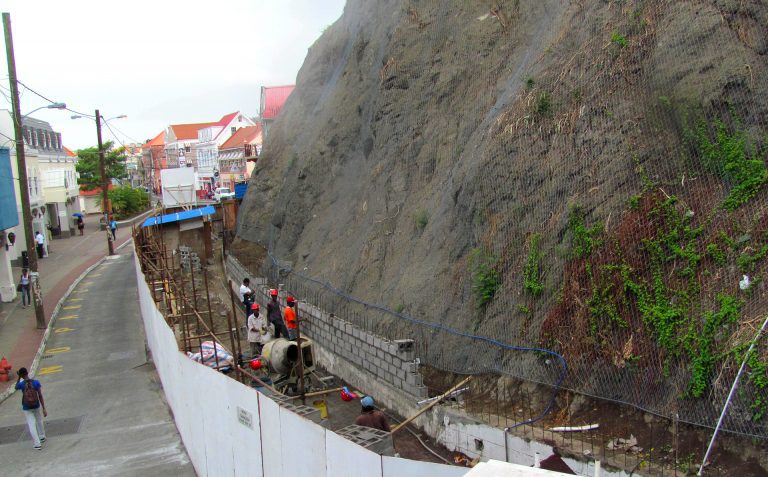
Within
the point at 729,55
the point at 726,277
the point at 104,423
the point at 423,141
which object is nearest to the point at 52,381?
the point at 104,423

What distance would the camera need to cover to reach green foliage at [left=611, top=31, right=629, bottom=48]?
38.8 feet

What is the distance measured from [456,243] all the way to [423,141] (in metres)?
5.05

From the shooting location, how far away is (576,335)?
30.2 feet

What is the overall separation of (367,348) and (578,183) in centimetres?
488

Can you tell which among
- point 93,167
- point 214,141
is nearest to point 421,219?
point 93,167

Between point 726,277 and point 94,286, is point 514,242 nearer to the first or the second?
point 726,277

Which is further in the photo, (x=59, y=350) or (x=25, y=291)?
(x=25, y=291)

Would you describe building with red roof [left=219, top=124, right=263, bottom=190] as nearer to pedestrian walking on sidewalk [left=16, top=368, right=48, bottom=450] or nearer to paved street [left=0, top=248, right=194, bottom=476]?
paved street [left=0, top=248, right=194, bottom=476]

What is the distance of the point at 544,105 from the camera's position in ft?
40.1

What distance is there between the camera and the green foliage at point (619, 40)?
466 inches

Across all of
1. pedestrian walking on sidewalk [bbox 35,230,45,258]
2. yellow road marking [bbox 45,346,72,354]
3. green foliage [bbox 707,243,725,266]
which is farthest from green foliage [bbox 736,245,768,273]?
pedestrian walking on sidewalk [bbox 35,230,45,258]

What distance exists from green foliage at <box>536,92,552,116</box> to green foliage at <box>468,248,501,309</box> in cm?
286

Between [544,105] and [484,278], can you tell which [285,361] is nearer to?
[484,278]

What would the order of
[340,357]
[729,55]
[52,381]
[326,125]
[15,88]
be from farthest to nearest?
[326,125], [15,88], [52,381], [340,357], [729,55]
